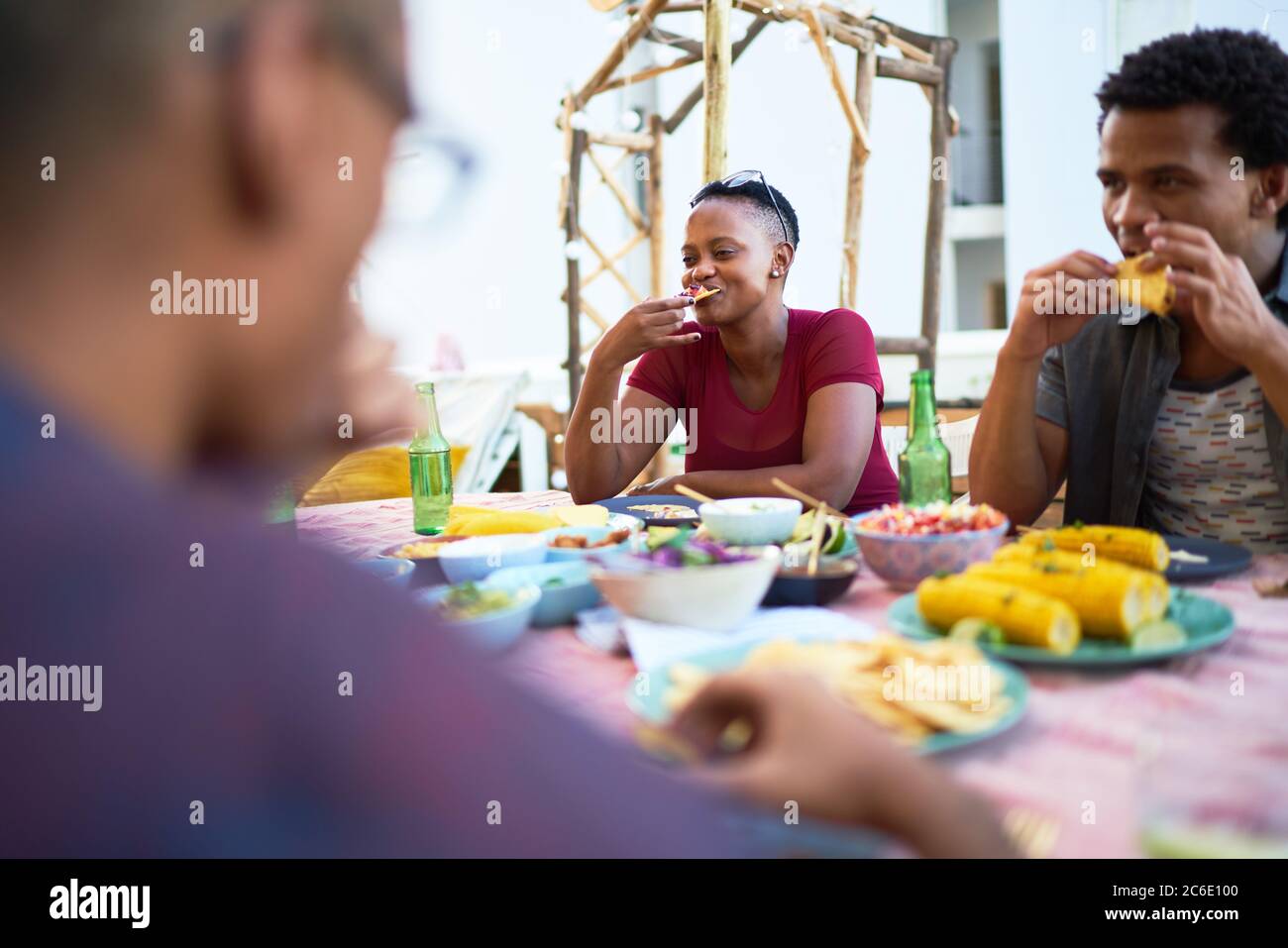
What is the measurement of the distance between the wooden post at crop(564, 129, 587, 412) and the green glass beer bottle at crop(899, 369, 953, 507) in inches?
182

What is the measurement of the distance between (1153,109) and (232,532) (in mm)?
1840

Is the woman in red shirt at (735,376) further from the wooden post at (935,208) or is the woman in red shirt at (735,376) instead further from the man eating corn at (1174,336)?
the wooden post at (935,208)

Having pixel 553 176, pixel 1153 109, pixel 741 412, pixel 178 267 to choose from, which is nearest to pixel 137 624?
pixel 178 267

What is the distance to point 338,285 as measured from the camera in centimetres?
55

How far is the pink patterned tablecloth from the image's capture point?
27.7 inches

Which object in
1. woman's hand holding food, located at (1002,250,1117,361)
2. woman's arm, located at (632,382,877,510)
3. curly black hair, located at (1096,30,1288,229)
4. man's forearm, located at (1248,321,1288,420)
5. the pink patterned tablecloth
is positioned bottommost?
the pink patterned tablecloth

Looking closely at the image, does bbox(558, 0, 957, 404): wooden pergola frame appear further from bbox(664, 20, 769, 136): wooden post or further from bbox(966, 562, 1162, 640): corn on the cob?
bbox(966, 562, 1162, 640): corn on the cob

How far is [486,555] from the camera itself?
4.67ft

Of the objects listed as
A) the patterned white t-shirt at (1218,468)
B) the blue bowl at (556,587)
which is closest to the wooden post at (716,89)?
the patterned white t-shirt at (1218,468)

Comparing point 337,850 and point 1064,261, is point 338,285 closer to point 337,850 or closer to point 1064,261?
point 337,850

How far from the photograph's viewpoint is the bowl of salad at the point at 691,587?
3.68 ft

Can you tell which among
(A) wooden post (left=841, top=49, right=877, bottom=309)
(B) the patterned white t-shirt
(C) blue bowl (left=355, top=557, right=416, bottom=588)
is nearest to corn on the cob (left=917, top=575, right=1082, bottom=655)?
(C) blue bowl (left=355, top=557, right=416, bottom=588)

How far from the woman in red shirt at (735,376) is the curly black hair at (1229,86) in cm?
97

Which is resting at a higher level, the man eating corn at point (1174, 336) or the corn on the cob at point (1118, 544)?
the man eating corn at point (1174, 336)
